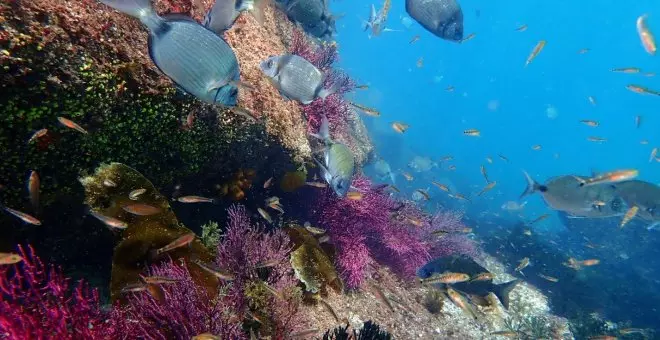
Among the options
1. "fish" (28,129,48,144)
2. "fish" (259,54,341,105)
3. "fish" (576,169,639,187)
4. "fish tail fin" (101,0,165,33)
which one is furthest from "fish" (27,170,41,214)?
"fish" (576,169,639,187)

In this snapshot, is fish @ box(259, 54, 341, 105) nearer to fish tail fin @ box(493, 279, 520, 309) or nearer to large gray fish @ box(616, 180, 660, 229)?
fish tail fin @ box(493, 279, 520, 309)

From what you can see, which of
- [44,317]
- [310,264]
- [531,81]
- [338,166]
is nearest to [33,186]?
[44,317]

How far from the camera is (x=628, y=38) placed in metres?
124

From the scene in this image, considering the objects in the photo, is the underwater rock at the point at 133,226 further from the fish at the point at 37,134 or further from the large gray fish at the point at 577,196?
the large gray fish at the point at 577,196

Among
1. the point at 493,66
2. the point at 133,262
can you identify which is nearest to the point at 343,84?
the point at 133,262

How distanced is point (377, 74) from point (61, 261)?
104m

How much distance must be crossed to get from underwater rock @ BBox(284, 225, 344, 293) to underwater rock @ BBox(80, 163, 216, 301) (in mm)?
1112

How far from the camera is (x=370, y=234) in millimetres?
6578

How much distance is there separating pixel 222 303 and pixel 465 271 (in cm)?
420

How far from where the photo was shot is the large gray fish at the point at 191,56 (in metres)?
2.07

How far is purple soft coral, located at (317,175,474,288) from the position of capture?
18.5ft

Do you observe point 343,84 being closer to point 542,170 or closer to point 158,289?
point 158,289

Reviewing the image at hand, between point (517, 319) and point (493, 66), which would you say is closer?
point (517, 319)

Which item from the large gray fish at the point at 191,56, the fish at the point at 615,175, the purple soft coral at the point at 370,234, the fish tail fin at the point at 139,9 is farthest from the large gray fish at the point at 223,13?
the fish at the point at 615,175
